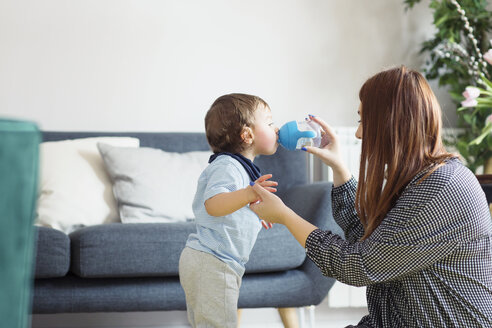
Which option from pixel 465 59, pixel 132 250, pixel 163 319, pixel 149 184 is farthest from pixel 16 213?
pixel 465 59

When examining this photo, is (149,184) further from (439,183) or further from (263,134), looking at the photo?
(439,183)

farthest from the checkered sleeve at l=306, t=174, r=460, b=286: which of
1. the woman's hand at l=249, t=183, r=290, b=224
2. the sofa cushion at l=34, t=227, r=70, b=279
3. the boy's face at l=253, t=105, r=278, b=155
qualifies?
the sofa cushion at l=34, t=227, r=70, b=279

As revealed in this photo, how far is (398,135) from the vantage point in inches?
44.2

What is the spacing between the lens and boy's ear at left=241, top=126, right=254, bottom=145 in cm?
150

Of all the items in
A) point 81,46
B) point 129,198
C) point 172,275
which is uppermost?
point 81,46

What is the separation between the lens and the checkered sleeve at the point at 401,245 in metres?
1.04

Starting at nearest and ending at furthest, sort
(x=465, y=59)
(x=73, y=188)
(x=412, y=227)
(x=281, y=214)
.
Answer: (x=412, y=227)
(x=281, y=214)
(x=73, y=188)
(x=465, y=59)

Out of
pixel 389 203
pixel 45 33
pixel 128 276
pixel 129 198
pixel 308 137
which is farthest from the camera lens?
pixel 45 33

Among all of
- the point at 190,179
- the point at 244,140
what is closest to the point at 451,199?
the point at 244,140

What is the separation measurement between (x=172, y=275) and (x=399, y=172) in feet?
3.37

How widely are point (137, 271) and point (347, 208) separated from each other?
2.62 ft

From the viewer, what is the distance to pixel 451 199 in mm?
1038

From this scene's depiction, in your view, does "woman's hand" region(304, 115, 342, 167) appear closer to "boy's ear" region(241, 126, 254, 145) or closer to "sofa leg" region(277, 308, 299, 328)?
"boy's ear" region(241, 126, 254, 145)

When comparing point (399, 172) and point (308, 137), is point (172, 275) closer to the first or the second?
point (308, 137)
